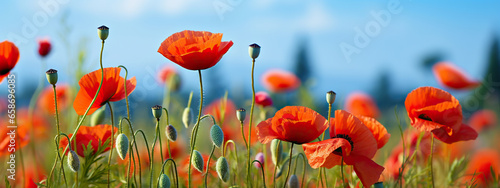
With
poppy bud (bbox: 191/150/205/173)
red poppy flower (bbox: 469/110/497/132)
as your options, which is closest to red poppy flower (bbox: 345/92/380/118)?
red poppy flower (bbox: 469/110/497/132)

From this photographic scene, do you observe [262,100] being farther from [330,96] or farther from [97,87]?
[97,87]

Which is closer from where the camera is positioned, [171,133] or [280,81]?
[171,133]

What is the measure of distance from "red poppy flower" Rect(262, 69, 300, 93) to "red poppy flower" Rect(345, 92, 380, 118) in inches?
11.5

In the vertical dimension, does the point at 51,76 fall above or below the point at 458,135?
above

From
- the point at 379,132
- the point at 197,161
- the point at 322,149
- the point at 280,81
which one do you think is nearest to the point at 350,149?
the point at 322,149

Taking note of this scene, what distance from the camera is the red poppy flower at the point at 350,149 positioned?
0.80m

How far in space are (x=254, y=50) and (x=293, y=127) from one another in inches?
5.7

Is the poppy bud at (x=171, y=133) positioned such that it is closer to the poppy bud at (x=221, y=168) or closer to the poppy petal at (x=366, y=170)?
the poppy bud at (x=221, y=168)

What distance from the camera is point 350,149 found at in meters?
0.81

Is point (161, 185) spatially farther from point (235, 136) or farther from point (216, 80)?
point (216, 80)

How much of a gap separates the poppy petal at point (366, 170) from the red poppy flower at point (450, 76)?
1.10 metres

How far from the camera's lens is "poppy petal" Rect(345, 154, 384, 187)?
0.83 metres

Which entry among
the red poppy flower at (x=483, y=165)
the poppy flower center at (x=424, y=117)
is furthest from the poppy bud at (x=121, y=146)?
the red poppy flower at (x=483, y=165)
